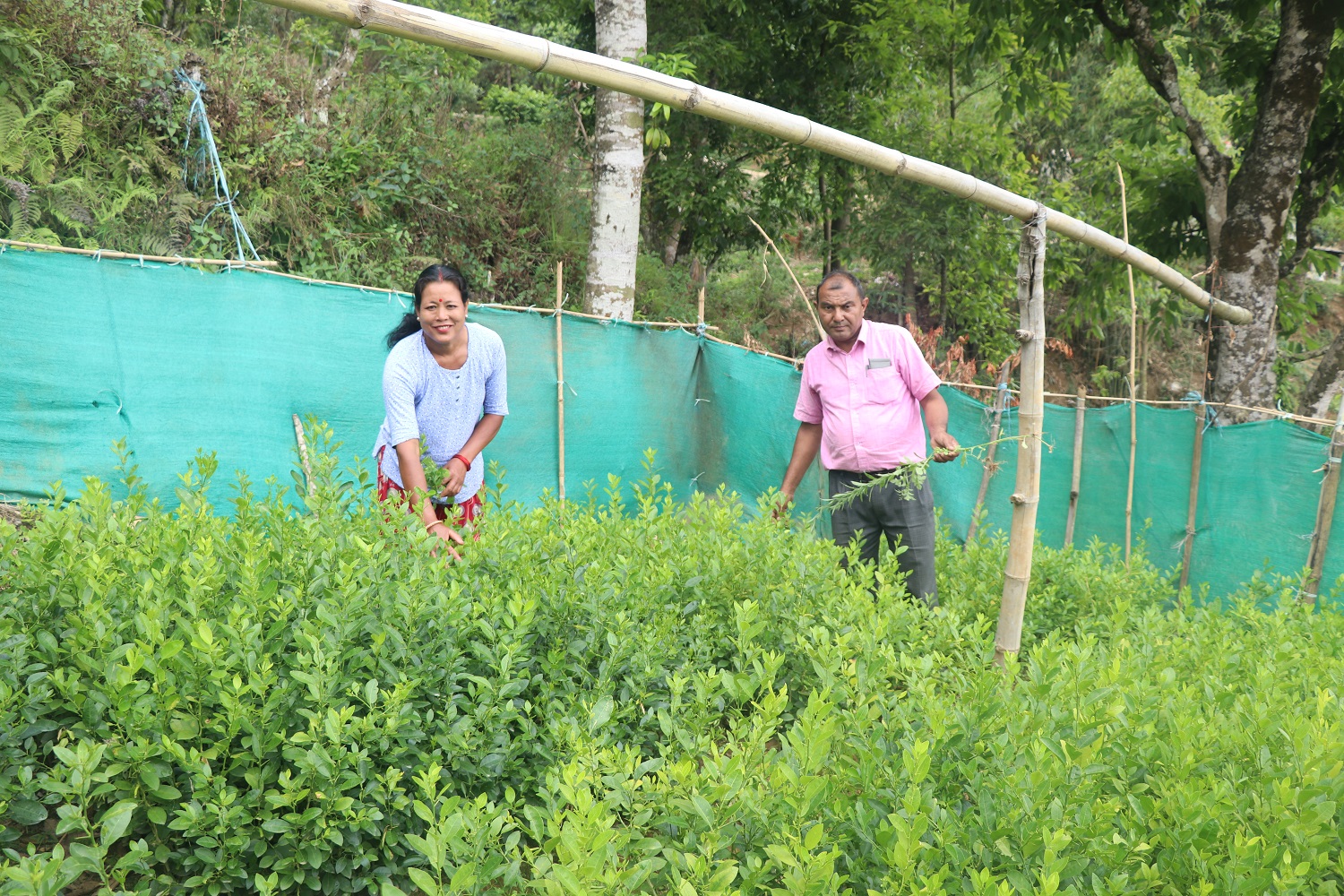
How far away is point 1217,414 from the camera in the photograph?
6875 millimetres

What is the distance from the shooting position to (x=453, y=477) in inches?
164

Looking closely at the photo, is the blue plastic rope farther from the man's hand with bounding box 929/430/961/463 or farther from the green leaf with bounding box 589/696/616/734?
the green leaf with bounding box 589/696/616/734

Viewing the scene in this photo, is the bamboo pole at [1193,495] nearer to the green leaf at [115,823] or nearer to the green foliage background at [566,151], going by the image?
the green foliage background at [566,151]

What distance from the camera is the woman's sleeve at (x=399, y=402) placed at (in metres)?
3.95

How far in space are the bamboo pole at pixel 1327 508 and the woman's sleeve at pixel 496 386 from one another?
15.7ft

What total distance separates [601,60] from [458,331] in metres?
1.63

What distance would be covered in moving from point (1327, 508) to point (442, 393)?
5155 mm

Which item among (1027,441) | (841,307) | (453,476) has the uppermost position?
(841,307)

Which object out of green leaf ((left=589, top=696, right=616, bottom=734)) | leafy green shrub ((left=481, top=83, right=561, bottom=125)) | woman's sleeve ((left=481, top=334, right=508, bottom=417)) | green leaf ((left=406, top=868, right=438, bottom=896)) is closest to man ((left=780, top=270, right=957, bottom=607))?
woman's sleeve ((left=481, top=334, right=508, bottom=417))

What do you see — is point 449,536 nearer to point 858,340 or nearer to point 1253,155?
point 858,340

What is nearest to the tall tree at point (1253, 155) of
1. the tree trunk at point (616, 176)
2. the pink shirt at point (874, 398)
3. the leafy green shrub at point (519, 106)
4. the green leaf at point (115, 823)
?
the tree trunk at point (616, 176)

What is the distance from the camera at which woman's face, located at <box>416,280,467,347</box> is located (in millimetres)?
4129

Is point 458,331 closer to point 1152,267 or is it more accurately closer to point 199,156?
point 1152,267

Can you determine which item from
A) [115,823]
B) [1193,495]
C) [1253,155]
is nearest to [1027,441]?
[115,823]
